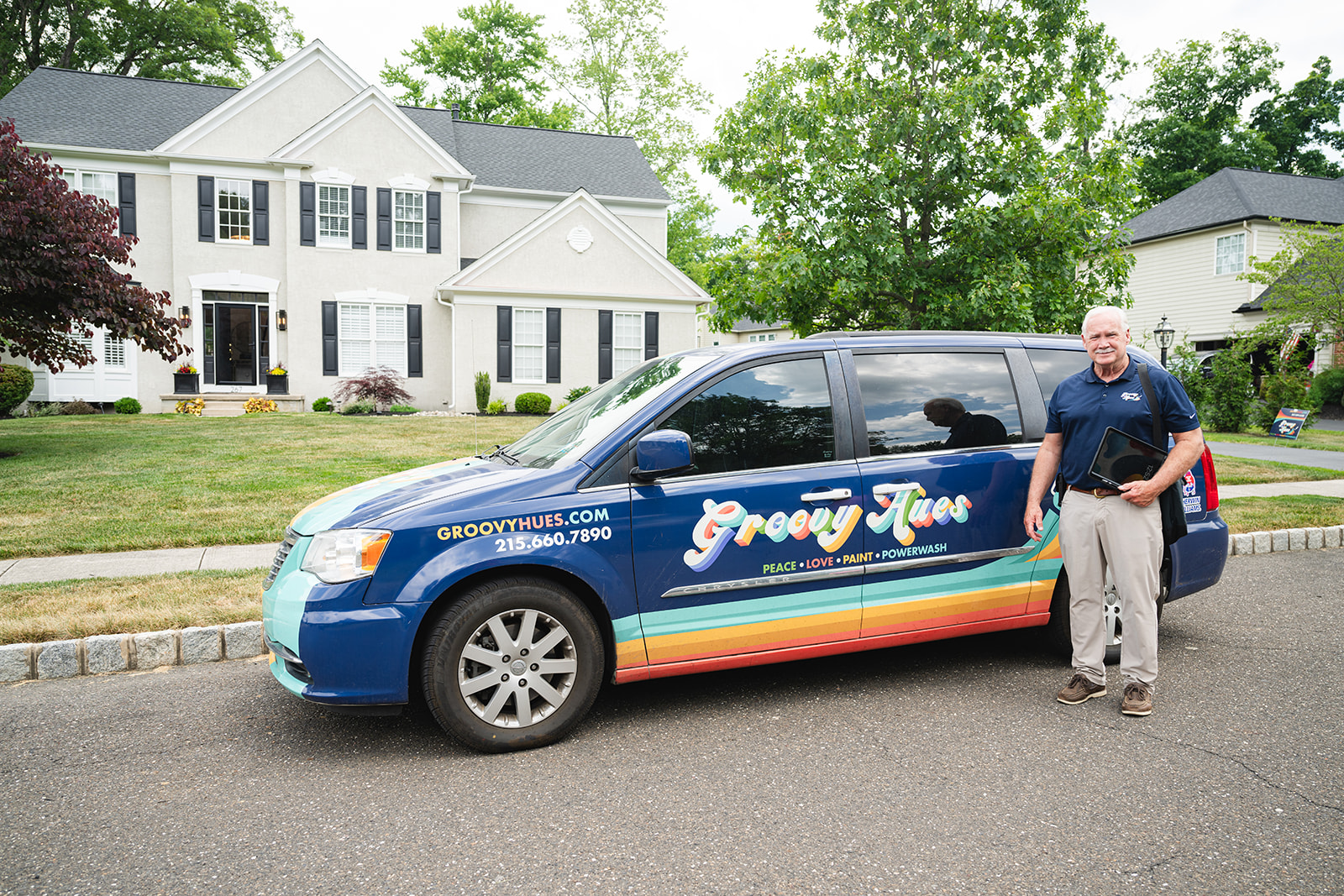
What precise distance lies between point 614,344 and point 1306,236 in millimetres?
19375

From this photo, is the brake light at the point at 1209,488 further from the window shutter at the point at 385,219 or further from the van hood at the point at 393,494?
the window shutter at the point at 385,219

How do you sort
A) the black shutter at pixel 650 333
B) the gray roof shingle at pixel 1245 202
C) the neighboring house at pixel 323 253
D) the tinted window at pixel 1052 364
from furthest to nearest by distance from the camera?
1. the gray roof shingle at pixel 1245 202
2. the black shutter at pixel 650 333
3. the neighboring house at pixel 323 253
4. the tinted window at pixel 1052 364

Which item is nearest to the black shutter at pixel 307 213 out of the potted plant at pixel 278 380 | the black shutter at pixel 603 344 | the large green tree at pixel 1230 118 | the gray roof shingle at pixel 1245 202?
the potted plant at pixel 278 380

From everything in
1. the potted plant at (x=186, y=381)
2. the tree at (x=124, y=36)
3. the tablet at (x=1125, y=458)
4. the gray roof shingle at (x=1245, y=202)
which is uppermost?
the tree at (x=124, y=36)

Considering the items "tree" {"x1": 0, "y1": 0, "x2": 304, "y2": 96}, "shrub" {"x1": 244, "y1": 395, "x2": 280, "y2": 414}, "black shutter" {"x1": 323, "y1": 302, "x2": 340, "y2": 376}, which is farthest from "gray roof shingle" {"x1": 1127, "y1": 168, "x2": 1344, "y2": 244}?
"tree" {"x1": 0, "y1": 0, "x2": 304, "y2": 96}

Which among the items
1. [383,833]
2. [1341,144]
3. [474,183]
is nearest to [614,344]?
[474,183]

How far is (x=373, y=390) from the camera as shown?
854 inches

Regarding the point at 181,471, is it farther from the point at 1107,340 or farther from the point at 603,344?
the point at 603,344

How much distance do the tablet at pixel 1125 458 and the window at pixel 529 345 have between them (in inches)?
783

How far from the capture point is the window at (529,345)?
2269cm

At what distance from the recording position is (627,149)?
94.4 feet

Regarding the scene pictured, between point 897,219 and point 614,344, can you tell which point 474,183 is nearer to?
point 614,344

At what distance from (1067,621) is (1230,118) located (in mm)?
52209

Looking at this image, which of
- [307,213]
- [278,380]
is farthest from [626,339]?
[278,380]
